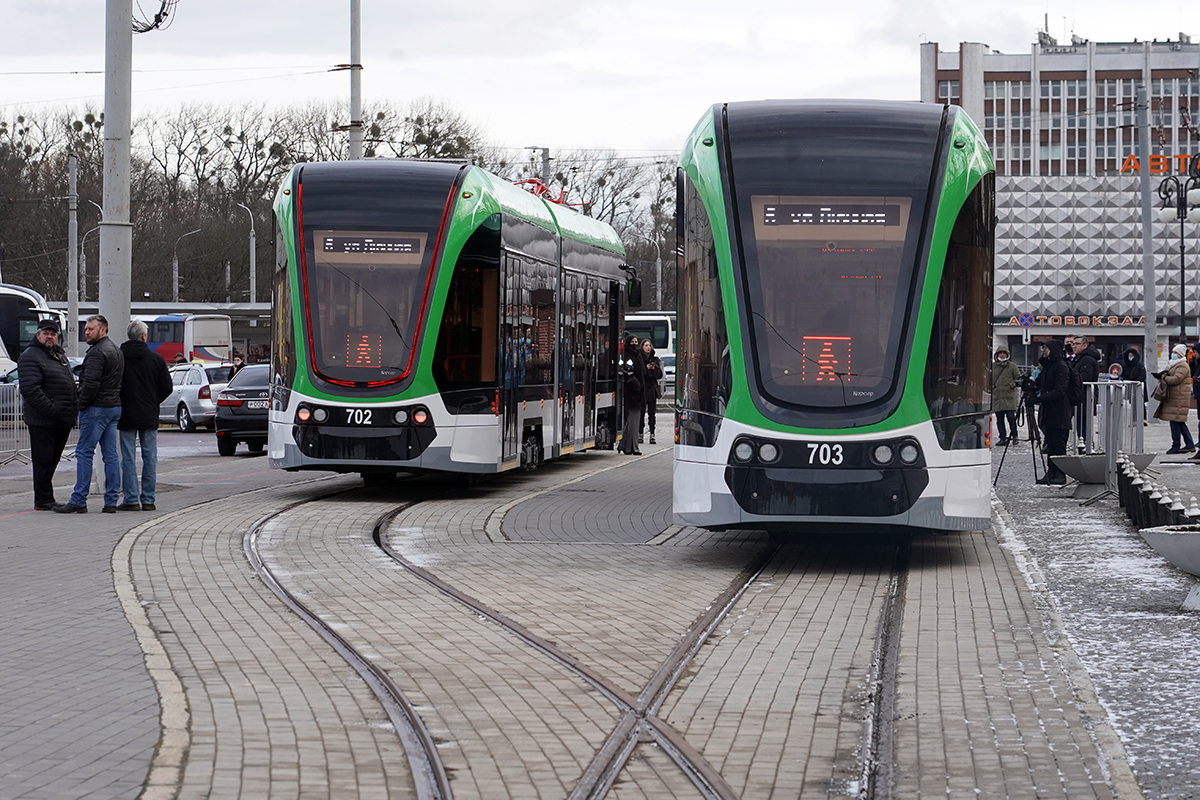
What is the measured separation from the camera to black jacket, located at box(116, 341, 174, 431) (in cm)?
1473

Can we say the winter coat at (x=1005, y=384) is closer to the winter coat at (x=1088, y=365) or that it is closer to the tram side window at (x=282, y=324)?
the winter coat at (x=1088, y=365)

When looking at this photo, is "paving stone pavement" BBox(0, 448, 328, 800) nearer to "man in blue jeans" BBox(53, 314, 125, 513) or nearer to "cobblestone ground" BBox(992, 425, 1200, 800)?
"man in blue jeans" BBox(53, 314, 125, 513)

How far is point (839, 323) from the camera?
10844 mm

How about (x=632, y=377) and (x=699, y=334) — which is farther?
(x=632, y=377)

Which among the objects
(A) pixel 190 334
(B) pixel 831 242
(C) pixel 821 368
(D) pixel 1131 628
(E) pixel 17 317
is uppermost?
(A) pixel 190 334

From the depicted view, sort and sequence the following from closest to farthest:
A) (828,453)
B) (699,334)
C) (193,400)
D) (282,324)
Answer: (828,453), (699,334), (282,324), (193,400)

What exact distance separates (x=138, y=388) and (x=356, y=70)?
18.2 metres

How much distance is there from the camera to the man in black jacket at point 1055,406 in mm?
18938

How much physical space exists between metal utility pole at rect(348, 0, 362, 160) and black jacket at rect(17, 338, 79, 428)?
1640 centimetres

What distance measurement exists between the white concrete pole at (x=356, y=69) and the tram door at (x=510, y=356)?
1492 cm

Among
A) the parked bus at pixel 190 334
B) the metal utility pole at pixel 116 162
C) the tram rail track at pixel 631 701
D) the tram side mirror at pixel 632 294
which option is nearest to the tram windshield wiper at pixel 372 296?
the metal utility pole at pixel 116 162

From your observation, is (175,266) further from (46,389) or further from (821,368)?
(821,368)

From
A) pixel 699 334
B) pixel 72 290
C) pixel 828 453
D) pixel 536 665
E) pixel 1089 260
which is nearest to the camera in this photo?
pixel 536 665

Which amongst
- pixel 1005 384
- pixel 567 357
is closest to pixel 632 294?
pixel 567 357
